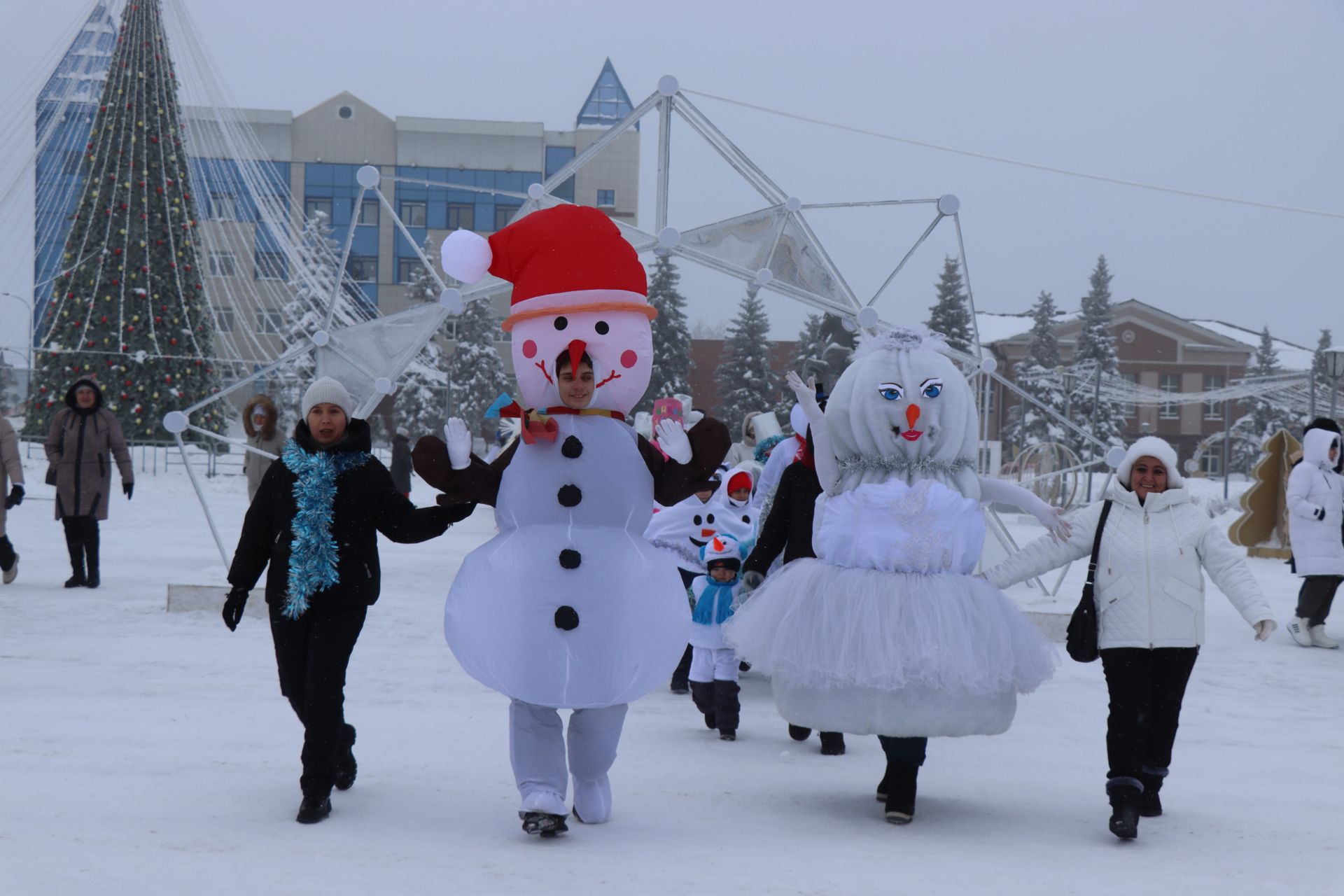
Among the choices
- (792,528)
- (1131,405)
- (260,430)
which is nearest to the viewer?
(792,528)

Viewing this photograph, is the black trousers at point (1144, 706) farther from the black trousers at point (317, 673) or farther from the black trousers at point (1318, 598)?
the black trousers at point (1318, 598)

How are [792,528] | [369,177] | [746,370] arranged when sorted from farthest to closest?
1. [746,370]
2. [369,177]
3. [792,528]

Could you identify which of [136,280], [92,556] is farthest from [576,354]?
[136,280]

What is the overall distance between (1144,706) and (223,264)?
2066 centimetres

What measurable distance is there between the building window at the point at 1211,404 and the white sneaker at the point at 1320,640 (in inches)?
1920

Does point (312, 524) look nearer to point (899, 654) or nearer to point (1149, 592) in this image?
point (899, 654)

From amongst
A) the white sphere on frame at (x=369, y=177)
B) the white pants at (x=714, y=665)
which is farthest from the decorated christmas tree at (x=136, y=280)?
the white pants at (x=714, y=665)

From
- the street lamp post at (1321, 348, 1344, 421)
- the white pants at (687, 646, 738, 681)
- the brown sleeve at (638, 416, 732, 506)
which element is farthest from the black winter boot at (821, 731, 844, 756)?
the street lamp post at (1321, 348, 1344, 421)

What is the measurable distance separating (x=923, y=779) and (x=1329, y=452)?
6.53 metres

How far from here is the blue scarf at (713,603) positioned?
6.64 meters

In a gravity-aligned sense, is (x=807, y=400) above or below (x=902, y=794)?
above

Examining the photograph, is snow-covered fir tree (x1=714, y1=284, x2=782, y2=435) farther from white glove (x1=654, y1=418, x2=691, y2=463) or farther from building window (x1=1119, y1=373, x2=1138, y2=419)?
white glove (x1=654, y1=418, x2=691, y2=463)

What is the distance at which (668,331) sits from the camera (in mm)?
40750

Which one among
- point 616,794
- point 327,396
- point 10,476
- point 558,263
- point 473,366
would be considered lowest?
point 616,794
